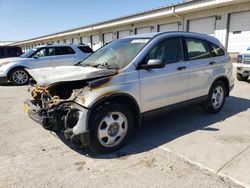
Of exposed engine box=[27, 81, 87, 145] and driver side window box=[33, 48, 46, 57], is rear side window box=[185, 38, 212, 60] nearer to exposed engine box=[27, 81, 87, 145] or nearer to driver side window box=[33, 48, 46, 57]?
exposed engine box=[27, 81, 87, 145]

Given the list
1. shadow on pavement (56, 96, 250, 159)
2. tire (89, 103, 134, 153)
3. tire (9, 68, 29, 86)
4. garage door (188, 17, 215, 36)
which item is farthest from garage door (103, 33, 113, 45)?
tire (89, 103, 134, 153)

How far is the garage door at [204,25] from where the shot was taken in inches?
532

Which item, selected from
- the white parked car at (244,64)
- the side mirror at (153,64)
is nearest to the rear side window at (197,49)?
the side mirror at (153,64)

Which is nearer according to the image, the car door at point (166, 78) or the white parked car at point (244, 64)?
the car door at point (166, 78)

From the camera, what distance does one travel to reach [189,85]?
189 inches

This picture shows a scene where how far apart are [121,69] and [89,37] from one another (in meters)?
24.5

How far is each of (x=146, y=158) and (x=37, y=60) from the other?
8753 mm

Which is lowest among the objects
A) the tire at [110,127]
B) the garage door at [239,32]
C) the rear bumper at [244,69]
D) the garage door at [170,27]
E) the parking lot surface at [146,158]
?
the parking lot surface at [146,158]

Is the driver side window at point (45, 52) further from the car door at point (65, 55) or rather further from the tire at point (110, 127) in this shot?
the tire at point (110, 127)

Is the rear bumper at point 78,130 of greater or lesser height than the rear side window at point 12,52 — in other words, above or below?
below

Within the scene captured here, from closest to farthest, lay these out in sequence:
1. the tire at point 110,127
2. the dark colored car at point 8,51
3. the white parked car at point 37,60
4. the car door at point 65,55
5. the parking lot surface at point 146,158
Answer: the parking lot surface at point 146,158
the tire at point 110,127
the white parked car at point 37,60
the car door at point 65,55
the dark colored car at point 8,51

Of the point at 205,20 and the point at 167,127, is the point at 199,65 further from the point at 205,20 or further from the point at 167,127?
the point at 205,20

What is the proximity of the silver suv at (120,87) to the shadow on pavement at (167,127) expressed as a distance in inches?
8.0

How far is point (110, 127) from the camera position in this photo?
3.67 metres
